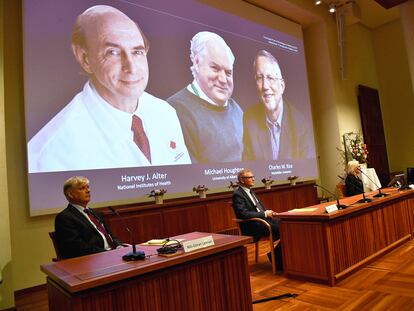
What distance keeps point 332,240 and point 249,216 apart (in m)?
0.89

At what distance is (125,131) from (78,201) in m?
1.74

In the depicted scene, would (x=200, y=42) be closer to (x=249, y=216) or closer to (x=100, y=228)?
(x=249, y=216)

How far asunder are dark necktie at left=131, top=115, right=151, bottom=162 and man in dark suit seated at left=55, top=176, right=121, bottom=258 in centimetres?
168

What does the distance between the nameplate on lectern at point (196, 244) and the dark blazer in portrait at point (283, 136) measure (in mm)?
3591

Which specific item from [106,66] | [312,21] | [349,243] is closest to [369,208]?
→ [349,243]

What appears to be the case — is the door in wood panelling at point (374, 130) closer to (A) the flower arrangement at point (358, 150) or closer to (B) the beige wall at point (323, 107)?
(B) the beige wall at point (323, 107)

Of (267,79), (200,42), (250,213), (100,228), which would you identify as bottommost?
(250,213)

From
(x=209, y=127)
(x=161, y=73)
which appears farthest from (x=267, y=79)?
(x=161, y=73)

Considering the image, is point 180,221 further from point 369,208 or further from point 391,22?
point 391,22

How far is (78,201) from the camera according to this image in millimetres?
2523


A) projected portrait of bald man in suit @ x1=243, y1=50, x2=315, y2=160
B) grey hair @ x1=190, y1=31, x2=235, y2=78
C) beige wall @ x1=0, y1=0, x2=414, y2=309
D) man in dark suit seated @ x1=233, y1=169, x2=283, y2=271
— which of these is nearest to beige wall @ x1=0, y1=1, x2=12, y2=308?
beige wall @ x1=0, y1=0, x2=414, y2=309

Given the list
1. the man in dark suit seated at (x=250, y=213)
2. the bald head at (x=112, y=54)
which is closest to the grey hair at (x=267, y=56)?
the bald head at (x=112, y=54)

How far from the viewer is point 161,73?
15.3ft

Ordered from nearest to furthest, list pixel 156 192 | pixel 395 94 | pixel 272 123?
pixel 156 192, pixel 272 123, pixel 395 94
